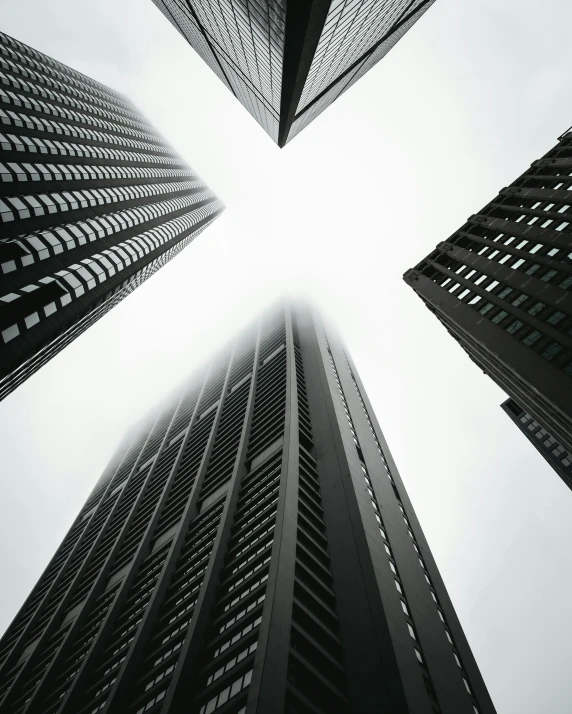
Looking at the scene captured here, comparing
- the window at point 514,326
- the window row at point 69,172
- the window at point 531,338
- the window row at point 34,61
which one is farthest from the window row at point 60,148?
the window at point 531,338

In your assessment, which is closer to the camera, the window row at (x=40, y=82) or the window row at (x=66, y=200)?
the window row at (x=66, y=200)

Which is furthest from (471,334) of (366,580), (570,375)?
(366,580)

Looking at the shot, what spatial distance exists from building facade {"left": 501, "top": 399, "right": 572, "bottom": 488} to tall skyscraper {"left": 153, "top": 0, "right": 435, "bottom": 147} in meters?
58.6

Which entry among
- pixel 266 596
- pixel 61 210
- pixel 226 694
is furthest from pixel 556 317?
pixel 61 210

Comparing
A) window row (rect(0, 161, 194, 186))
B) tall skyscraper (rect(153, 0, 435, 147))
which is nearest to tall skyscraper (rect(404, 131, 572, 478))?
tall skyscraper (rect(153, 0, 435, 147))

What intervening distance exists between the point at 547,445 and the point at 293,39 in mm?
82403

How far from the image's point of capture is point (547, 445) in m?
86.0

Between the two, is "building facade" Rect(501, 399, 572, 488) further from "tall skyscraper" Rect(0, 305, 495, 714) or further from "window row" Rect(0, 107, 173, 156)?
"window row" Rect(0, 107, 173, 156)

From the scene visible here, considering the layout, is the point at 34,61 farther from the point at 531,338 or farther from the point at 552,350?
the point at 552,350

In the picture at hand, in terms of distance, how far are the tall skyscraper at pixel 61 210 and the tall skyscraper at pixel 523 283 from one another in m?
38.4

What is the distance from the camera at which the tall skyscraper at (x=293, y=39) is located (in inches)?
1131

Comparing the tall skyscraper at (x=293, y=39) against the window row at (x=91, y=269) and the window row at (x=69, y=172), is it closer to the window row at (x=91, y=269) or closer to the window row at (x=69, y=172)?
the window row at (x=69, y=172)

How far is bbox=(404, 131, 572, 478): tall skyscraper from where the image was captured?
34.3 meters

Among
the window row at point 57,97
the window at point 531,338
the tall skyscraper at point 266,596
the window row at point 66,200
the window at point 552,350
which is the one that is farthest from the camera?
the window row at point 57,97
